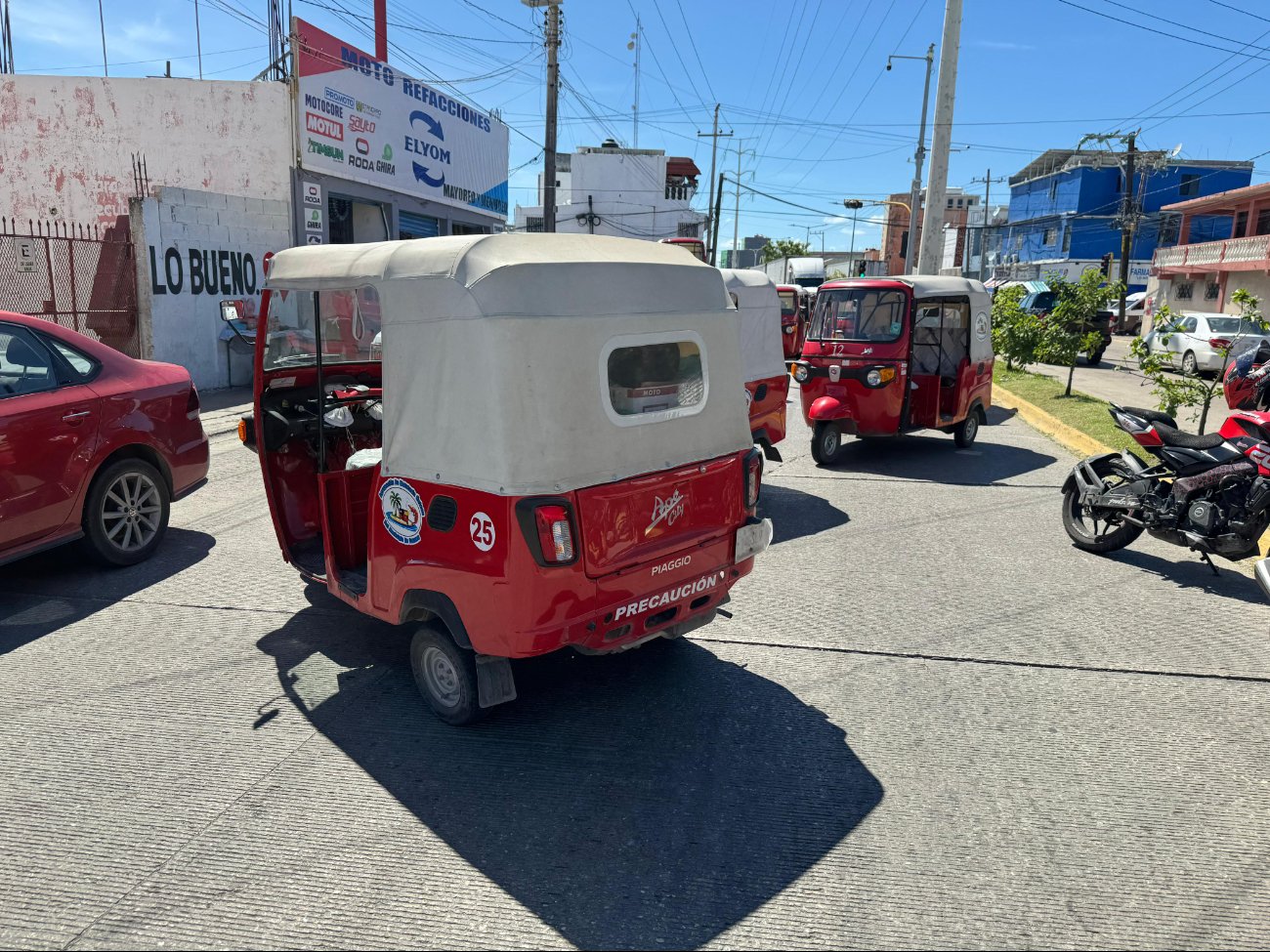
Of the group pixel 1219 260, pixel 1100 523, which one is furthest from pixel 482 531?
pixel 1219 260

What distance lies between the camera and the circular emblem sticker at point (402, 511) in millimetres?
3676

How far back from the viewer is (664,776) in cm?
355

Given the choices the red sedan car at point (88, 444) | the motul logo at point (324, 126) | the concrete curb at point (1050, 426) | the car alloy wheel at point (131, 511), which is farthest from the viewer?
the motul logo at point (324, 126)

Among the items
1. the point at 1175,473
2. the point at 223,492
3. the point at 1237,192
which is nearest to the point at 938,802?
the point at 1175,473

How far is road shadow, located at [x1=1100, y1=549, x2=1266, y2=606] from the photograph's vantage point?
18.9 feet

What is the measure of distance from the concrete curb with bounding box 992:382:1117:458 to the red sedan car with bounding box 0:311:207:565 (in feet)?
27.1

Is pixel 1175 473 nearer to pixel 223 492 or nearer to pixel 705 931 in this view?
pixel 705 931

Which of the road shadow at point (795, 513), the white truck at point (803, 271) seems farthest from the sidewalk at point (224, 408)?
the white truck at point (803, 271)

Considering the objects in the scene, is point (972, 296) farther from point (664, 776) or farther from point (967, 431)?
point (664, 776)

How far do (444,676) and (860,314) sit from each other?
7581 mm

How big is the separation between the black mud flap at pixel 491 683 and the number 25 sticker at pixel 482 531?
58 centimetres

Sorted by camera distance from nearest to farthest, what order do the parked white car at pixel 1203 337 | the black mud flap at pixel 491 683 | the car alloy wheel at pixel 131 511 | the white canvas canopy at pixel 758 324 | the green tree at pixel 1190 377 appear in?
the black mud flap at pixel 491 683 < the car alloy wheel at pixel 131 511 < the white canvas canopy at pixel 758 324 < the green tree at pixel 1190 377 < the parked white car at pixel 1203 337

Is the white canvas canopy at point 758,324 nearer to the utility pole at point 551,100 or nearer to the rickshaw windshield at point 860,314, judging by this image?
the rickshaw windshield at point 860,314

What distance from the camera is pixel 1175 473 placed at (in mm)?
6004
